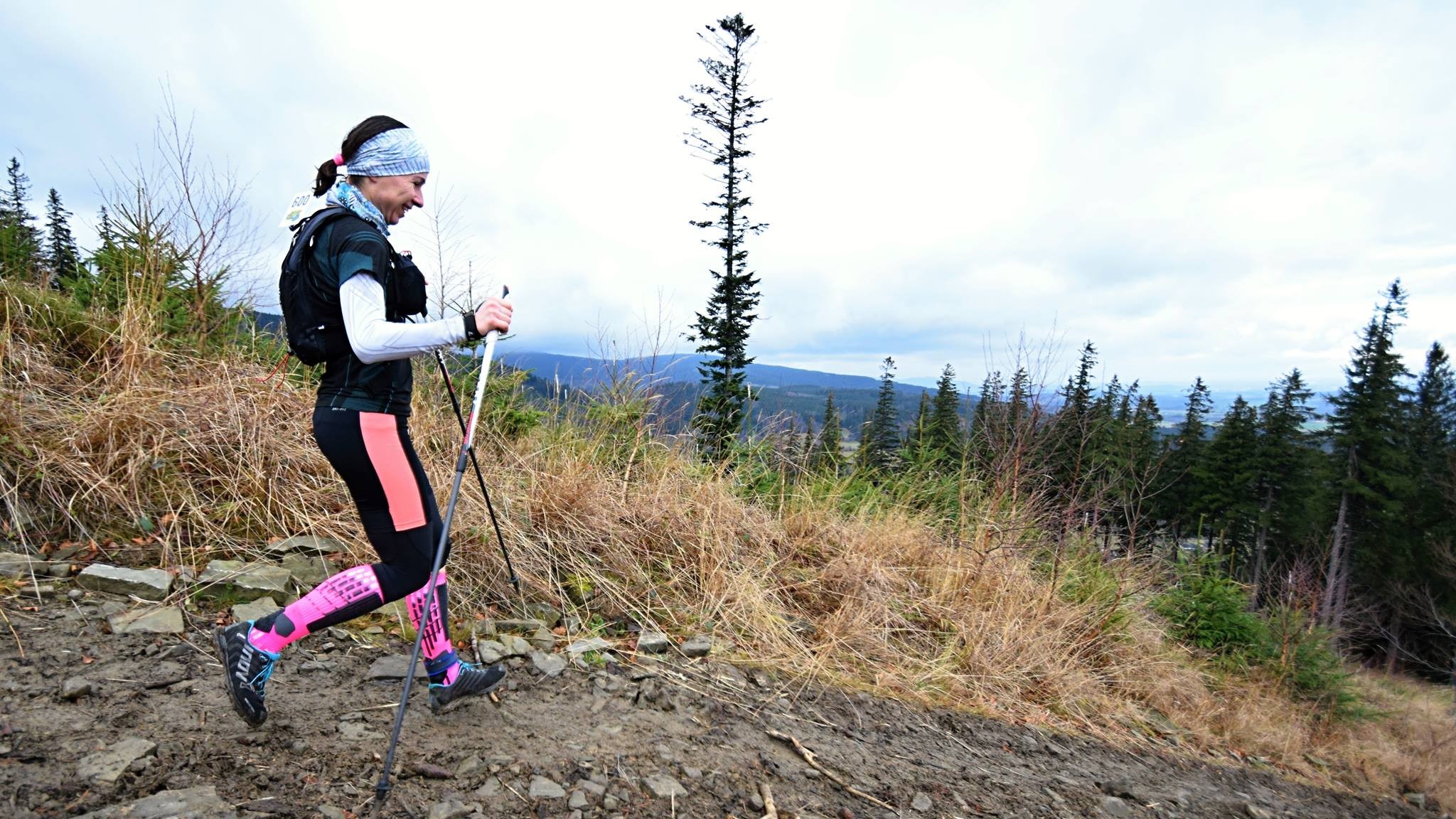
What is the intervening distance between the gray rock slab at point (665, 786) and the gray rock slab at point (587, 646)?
949mm

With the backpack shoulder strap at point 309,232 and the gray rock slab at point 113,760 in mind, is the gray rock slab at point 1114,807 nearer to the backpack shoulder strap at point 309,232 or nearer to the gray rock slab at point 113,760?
the gray rock slab at point 113,760

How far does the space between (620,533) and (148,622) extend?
2254 millimetres

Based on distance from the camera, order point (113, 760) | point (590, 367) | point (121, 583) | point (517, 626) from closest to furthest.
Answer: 1. point (113, 760)
2. point (121, 583)
3. point (517, 626)
4. point (590, 367)

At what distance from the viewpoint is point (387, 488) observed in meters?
2.08

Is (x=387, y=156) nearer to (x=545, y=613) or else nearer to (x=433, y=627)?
(x=433, y=627)

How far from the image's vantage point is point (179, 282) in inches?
185

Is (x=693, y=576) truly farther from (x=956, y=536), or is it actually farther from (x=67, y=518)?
(x=67, y=518)

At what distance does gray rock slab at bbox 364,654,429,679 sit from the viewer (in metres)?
2.69

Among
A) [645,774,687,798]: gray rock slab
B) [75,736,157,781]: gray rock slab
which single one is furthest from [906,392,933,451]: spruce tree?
[75,736,157,781]: gray rock slab

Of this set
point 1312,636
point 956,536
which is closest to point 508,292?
point 956,536

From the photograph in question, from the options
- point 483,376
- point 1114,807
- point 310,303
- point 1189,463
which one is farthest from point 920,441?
point 1189,463

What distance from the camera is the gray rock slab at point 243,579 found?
2.94m

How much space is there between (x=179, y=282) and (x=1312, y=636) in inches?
535

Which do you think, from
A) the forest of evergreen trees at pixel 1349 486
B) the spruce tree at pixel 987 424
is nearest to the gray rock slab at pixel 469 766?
the spruce tree at pixel 987 424
